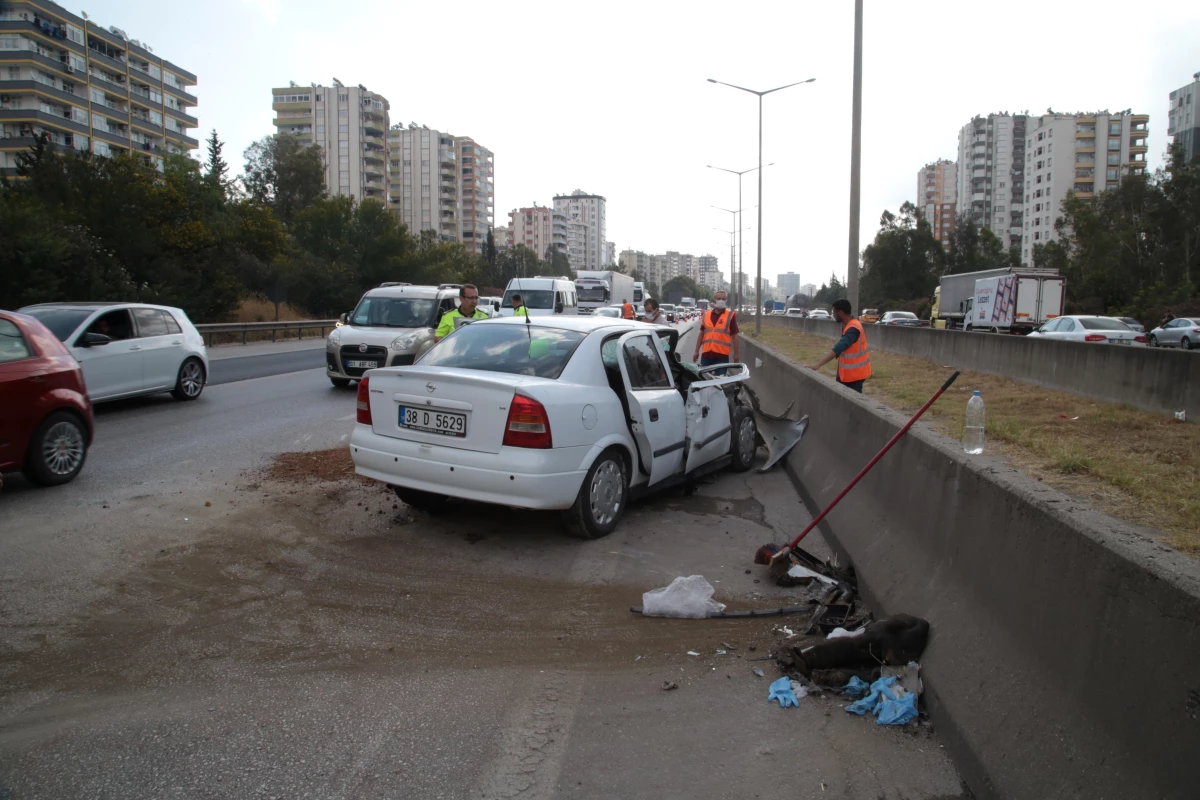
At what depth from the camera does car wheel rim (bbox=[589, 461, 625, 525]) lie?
6475 mm

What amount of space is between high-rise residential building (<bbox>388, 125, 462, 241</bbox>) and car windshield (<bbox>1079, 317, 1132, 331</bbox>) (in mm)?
123128

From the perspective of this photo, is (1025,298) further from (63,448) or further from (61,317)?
(63,448)

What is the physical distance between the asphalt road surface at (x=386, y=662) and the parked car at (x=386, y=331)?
828 centimetres

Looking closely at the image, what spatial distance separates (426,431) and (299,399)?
9153 mm

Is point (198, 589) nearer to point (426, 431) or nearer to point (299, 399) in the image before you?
point (426, 431)

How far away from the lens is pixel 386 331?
53.3 ft

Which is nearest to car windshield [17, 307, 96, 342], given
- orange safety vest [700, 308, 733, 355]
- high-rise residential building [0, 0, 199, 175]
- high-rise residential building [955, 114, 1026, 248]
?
orange safety vest [700, 308, 733, 355]

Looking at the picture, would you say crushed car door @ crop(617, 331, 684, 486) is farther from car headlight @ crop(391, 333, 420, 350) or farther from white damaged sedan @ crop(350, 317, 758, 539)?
car headlight @ crop(391, 333, 420, 350)

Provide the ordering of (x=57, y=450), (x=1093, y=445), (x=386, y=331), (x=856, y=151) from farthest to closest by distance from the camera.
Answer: (x=856, y=151) < (x=386, y=331) < (x=1093, y=445) < (x=57, y=450)

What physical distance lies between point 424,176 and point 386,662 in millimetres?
146537

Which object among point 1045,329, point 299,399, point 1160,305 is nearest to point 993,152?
point 1160,305

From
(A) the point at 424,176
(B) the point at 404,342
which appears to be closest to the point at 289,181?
(A) the point at 424,176

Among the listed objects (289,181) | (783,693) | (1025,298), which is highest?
(289,181)

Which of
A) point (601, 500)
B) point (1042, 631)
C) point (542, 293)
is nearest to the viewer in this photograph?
point (1042, 631)
